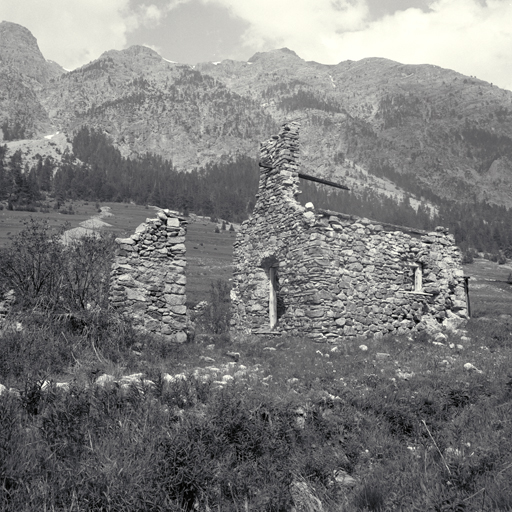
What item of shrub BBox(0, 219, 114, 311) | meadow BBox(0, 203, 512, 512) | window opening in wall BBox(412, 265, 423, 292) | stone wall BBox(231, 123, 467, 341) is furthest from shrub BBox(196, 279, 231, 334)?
meadow BBox(0, 203, 512, 512)

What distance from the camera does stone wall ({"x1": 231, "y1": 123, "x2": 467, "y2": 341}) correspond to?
13906 mm

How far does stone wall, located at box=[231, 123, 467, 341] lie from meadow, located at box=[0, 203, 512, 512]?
4.40 metres

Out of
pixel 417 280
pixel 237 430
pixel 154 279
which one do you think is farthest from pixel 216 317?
pixel 237 430

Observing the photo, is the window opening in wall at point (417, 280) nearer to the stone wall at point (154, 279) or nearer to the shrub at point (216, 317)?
the shrub at point (216, 317)

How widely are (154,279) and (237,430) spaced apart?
707cm

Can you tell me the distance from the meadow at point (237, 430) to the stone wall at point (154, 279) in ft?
4.44

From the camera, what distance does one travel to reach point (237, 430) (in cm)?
502

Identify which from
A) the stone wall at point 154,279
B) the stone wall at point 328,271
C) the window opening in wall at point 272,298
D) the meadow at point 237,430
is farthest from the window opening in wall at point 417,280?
the stone wall at point 154,279

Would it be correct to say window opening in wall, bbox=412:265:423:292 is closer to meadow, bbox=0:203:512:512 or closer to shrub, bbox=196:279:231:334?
meadow, bbox=0:203:512:512

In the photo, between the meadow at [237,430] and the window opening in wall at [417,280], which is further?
the window opening in wall at [417,280]

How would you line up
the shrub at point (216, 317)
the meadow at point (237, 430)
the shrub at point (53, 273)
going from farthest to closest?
1. the shrub at point (216, 317)
2. the shrub at point (53, 273)
3. the meadow at point (237, 430)

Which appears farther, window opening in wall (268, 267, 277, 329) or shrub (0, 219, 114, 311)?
window opening in wall (268, 267, 277, 329)

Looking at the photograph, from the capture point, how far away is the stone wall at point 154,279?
11156 mm

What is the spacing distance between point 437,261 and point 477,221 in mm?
105361
